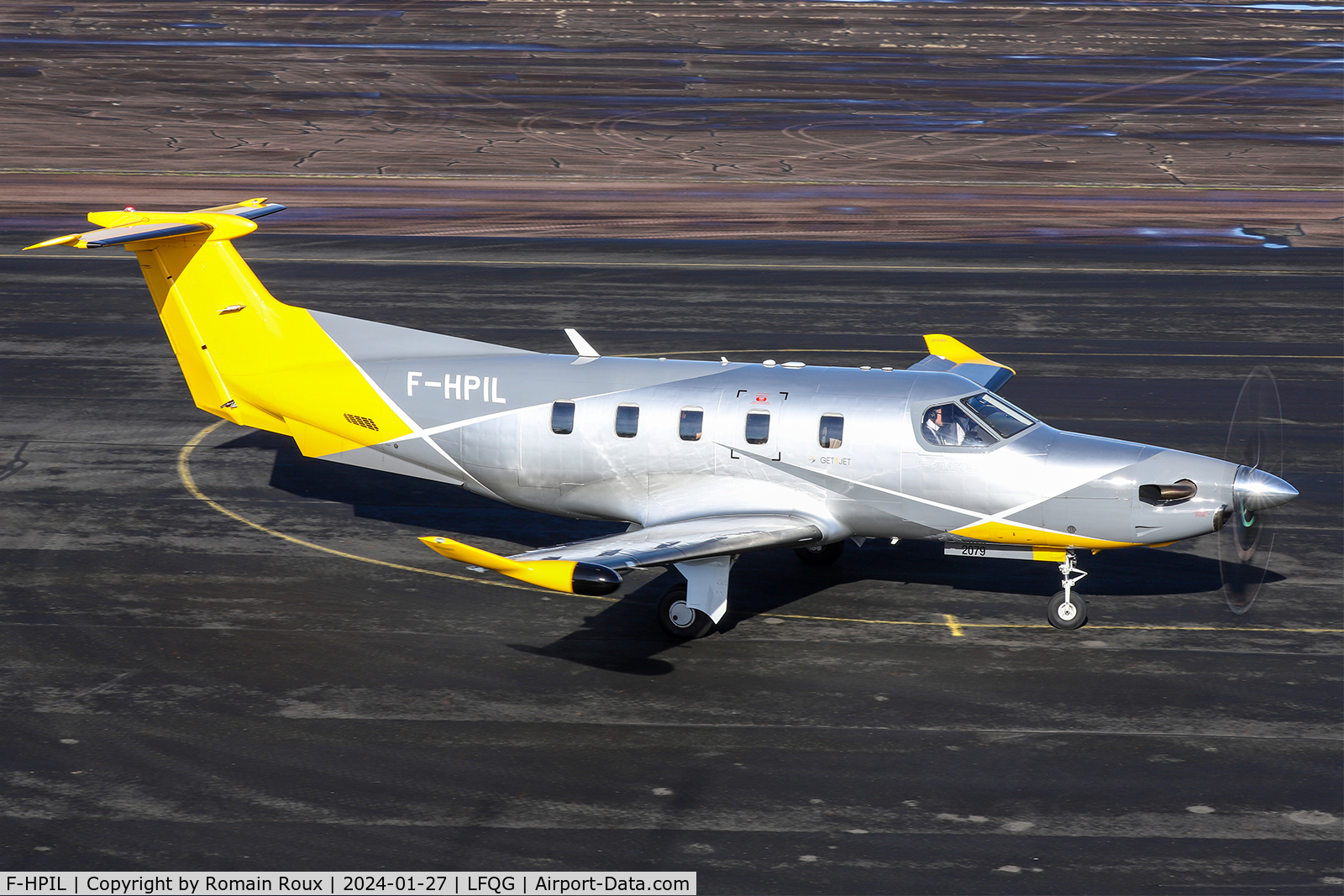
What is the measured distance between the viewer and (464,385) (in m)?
20.8

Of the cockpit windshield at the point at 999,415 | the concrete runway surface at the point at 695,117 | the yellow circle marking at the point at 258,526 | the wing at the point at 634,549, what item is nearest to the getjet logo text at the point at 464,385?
the yellow circle marking at the point at 258,526

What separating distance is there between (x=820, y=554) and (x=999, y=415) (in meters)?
4.03

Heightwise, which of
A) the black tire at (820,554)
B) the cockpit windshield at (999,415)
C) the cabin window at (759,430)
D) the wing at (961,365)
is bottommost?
the black tire at (820,554)

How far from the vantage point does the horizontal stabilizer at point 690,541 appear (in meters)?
17.3

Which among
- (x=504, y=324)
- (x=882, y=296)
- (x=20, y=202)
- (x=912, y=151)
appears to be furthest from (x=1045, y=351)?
(x=20, y=202)

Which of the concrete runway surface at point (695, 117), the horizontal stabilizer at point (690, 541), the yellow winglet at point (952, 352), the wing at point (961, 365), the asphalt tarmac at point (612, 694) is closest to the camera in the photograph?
the asphalt tarmac at point (612, 694)

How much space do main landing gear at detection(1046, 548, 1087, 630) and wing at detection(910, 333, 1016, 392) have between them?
13.9 ft

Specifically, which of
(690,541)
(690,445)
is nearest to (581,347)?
(690,445)

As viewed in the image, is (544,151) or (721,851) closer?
(721,851)

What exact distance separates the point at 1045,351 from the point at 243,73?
53221 mm

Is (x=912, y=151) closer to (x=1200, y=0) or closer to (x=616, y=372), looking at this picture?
(x=616, y=372)

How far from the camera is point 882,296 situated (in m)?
38.6

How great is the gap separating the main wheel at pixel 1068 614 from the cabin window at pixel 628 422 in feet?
21.5

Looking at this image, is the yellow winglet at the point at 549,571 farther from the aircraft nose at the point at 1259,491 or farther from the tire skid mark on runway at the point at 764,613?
the aircraft nose at the point at 1259,491
